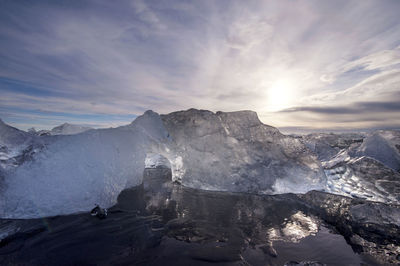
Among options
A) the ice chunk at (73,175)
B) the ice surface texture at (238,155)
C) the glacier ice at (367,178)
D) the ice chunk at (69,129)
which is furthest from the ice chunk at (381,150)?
the ice chunk at (69,129)

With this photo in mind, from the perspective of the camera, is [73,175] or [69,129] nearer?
[73,175]

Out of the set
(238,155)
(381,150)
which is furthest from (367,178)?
(238,155)

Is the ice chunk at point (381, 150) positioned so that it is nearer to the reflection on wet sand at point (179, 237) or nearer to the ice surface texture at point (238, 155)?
the ice surface texture at point (238, 155)

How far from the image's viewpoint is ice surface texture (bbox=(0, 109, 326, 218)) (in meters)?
4.07

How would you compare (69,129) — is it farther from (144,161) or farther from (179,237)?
(179,237)

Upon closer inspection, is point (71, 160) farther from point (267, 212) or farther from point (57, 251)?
point (267, 212)

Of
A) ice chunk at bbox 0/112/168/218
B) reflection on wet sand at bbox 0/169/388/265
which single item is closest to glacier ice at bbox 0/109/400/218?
ice chunk at bbox 0/112/168/218

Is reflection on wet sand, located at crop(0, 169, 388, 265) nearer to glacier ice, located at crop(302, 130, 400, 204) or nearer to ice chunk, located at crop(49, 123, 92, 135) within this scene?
glacier ice, located at crop(302, 130, 400, 204)

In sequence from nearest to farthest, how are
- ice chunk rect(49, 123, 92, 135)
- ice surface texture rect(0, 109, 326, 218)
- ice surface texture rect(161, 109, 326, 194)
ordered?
ice surface texture rect(0, 109, 326, 218), ice surface texture rect(161, 109, 326, 194), ice chunk rect(49, 123, 92, 135)

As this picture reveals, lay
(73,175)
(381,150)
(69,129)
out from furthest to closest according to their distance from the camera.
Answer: (69,129) < (381,150) < (73,175)

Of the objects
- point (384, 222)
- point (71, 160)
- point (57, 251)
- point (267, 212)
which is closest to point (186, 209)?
point (267, 212)

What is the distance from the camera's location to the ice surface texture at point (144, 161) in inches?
160

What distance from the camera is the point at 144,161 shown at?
6.38 metres

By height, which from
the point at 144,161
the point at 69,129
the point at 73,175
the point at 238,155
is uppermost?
the point at 69,129
